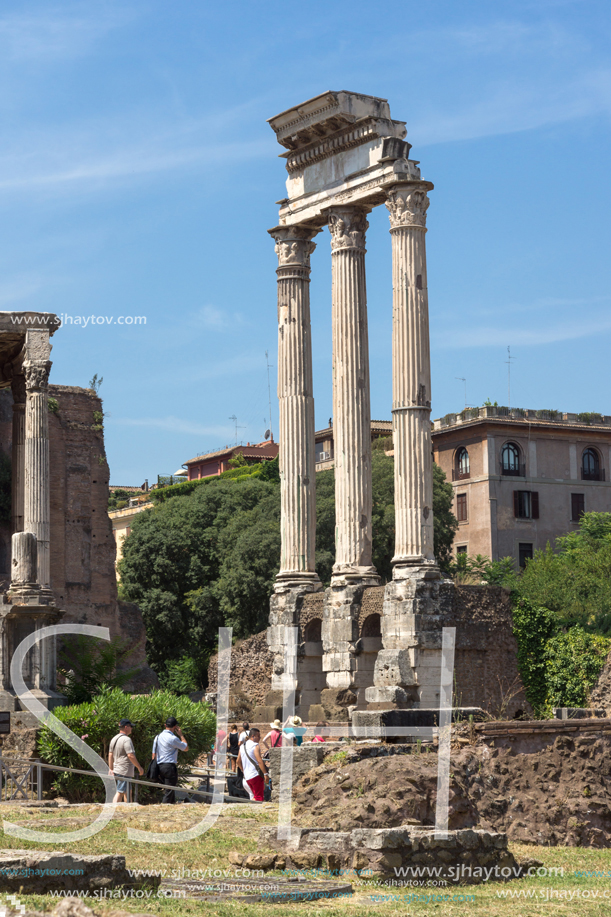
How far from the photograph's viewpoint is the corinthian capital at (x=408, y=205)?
2638 cm

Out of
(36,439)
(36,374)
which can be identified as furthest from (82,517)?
(36,374)

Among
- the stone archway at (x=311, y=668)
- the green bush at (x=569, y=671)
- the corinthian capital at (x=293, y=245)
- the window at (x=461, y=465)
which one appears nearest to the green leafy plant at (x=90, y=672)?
the stone archway at (x=311, y=668)

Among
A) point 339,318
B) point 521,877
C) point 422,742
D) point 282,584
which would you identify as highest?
point 339,318

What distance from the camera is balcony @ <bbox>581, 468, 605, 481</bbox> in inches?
2389

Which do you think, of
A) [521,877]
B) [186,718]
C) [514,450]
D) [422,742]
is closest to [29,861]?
[521,877]

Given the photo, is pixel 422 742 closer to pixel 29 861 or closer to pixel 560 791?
pixel 560 791

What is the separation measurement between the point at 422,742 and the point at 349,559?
539 inches

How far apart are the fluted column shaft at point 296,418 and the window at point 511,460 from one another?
30883 mm

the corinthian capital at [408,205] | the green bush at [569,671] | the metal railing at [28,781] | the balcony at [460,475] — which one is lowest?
the metal railing at [28,781]

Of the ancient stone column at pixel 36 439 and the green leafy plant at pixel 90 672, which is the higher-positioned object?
the ancient stone column at pixel 36 439

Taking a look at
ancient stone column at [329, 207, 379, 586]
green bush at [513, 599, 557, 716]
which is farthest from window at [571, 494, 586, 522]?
ancient stone column at [329, 207, 379, 586]

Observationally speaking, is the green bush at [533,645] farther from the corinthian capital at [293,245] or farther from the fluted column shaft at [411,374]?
the corinthian capital at [293,245]

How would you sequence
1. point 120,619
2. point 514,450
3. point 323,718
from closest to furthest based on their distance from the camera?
point 323,718
point 120,619
point 514,450

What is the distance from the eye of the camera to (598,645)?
2752 cm
